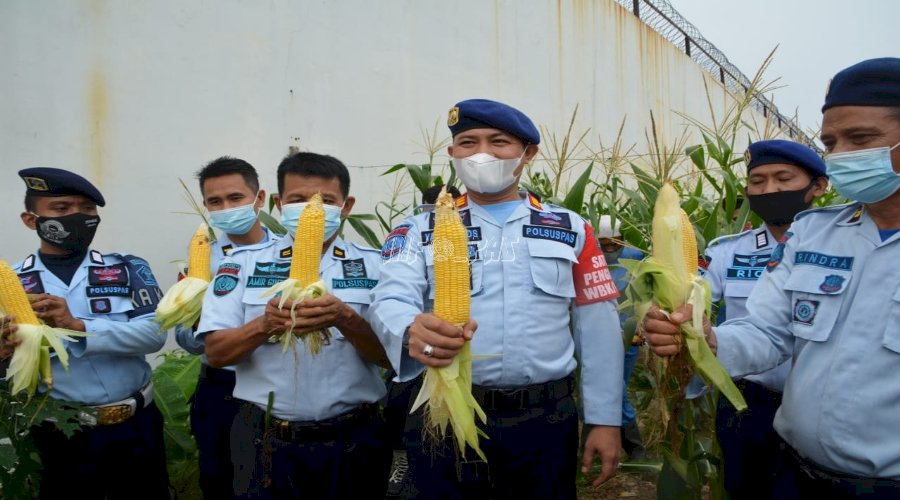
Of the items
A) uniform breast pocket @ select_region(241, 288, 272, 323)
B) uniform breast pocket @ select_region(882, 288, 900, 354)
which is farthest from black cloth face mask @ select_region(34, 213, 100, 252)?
uniform breast pocket @ select_region(882, 288, 900, 354)

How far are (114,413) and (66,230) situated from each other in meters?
0.80

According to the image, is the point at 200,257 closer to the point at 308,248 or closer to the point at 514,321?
the point at 308,248

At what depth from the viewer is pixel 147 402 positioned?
2.69m

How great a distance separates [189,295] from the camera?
2.50m

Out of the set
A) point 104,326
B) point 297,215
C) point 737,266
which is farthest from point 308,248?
point 737,266

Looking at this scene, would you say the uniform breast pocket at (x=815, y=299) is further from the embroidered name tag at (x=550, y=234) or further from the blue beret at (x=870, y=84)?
the embroidered name tag at (x=550, y=234)

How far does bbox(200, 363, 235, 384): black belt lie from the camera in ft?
9.44

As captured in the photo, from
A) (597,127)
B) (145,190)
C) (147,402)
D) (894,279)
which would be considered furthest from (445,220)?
(597,127)

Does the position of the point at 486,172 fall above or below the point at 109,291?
above

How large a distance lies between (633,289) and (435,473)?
85 cm

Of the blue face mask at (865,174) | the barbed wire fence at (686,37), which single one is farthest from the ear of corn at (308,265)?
the barbed wire fence at (686,37)

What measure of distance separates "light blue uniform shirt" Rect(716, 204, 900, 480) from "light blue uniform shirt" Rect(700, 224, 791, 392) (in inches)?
29.0

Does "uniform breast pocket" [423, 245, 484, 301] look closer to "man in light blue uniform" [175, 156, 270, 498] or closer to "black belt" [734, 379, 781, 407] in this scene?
"man in light blue uniform" [175, 156, 270, 498]

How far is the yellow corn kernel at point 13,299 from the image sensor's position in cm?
220
